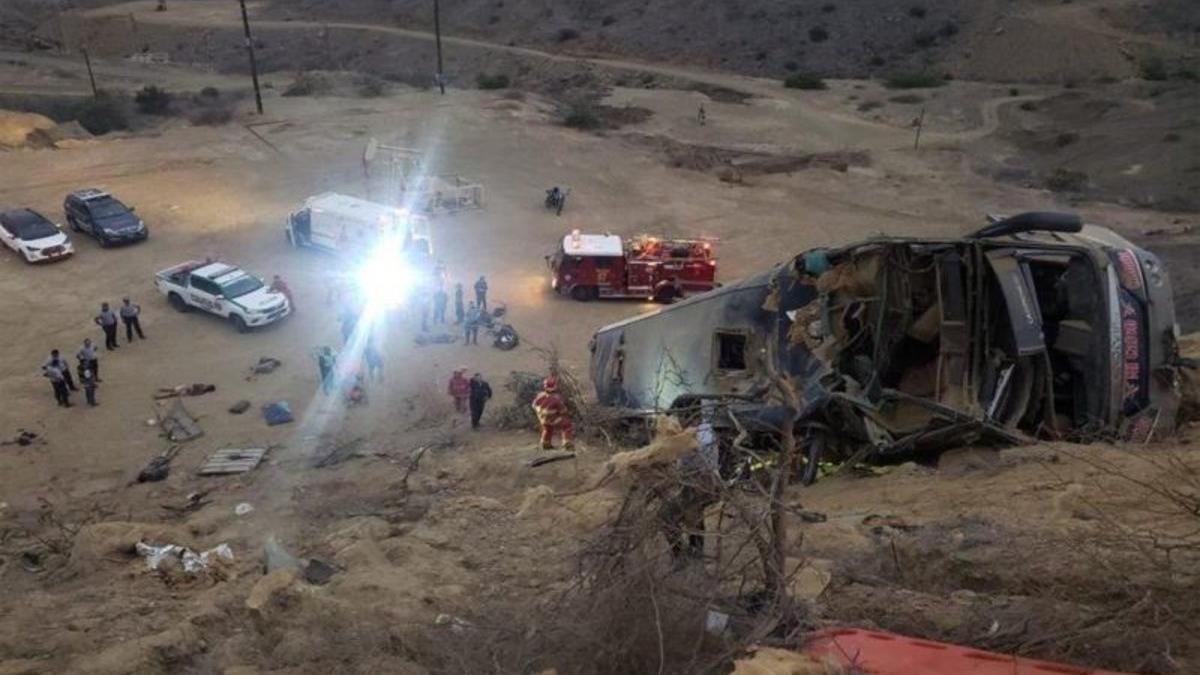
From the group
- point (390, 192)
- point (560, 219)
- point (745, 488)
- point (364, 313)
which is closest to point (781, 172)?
point (560, 219)

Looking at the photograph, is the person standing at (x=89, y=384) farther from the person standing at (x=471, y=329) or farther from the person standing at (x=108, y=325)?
the person standing at (x=471, y=329)

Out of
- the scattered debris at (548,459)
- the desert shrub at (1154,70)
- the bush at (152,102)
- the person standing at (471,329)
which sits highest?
the desert shrub at (1154,70)

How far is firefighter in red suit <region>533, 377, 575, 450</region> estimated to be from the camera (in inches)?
500

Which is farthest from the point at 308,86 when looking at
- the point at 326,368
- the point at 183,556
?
the point at 183,556

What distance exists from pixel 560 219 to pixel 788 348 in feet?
64.4

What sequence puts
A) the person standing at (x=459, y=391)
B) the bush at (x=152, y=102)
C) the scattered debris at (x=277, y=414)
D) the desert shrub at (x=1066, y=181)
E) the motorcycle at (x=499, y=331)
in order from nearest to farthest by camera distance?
the person standing at (x=459, y=391)
the scattered debris at (x=277, y=414)
the motorcycle at (x=499, y=331)
the desert shrub at (x=1066, y=181)
the bush at (x=152, y=102)

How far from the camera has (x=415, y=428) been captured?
17.1 m

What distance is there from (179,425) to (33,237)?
12482mm

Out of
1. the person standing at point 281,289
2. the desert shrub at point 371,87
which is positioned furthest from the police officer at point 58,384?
the desert shrub at point 371,87

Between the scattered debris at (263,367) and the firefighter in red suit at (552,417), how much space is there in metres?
9.48

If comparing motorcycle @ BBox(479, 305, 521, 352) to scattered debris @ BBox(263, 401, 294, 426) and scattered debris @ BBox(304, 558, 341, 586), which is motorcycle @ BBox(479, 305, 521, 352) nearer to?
scattered debris @ BBox(263, 401, 294, 426)

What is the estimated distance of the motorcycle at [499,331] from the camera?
21.4 meters

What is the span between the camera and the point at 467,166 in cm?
3484

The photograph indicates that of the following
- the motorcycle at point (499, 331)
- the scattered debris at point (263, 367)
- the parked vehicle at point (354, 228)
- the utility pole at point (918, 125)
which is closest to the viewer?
the scattered debris at point (263, 367)
